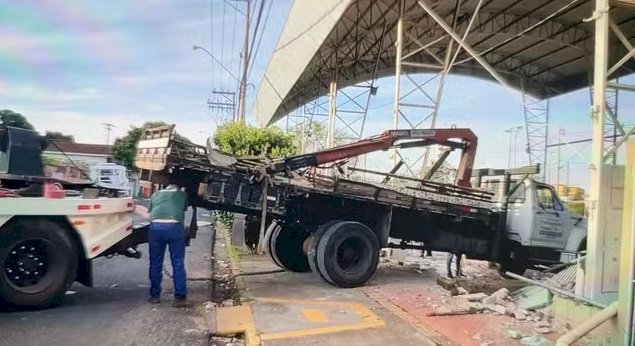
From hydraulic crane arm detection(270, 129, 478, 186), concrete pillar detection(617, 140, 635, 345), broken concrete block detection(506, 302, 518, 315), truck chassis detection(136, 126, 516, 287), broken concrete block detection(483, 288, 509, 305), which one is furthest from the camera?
hydraulic crane arm detection(270, 129, 478, 186)

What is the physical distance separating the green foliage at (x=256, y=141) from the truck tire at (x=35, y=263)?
6.94 m

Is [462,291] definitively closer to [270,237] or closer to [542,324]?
[542,324]

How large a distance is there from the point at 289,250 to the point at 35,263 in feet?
14.6

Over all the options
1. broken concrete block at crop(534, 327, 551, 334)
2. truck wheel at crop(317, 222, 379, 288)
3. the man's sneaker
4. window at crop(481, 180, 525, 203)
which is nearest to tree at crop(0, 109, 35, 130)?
the man's sneaker

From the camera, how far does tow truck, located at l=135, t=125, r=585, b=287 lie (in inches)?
318

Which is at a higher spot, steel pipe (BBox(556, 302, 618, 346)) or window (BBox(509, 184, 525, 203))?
window (BBox(509, 184, 525, 203))

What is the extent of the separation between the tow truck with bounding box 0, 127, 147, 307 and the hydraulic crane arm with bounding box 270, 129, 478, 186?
2.45 metres

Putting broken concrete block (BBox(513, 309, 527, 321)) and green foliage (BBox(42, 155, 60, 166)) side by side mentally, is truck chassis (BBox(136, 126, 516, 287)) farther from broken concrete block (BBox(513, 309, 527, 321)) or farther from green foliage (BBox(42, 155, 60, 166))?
broken concrete block (BBox(513, 309, 527, 321))

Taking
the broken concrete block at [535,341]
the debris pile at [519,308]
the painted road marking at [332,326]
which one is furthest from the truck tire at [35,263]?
the broken concrete block at [535,341]

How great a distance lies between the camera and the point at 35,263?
6824mm

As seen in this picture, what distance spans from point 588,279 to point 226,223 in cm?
1114

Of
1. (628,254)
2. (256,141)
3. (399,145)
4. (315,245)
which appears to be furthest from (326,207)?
(256,141)

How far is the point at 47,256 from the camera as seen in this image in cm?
687

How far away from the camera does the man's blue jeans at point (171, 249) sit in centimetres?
730
